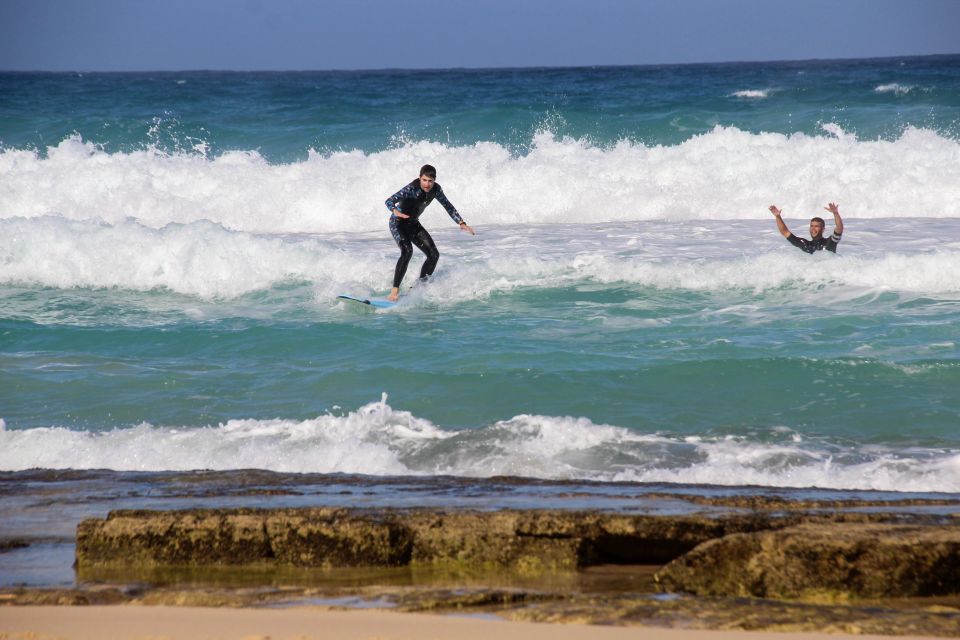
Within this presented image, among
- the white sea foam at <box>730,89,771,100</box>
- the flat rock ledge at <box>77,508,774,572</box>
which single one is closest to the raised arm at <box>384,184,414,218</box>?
the flat rock ledge at <box>77,508,774,572</box>

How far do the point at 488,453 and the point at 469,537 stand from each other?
2834 mm

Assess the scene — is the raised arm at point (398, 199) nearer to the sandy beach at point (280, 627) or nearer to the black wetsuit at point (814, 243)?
the black wetsuit at point (814, 243)

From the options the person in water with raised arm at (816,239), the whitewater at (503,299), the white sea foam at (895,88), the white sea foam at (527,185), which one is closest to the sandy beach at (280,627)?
the whitewater at (503,299)

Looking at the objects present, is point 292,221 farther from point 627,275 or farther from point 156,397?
point 156,397

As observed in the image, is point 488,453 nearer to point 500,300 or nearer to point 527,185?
point 500,300

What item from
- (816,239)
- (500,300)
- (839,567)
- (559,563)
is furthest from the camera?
(816,239)

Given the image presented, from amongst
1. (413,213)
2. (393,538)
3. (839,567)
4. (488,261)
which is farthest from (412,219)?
(839,567)

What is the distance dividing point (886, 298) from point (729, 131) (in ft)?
44.7

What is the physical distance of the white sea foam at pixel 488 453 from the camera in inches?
257

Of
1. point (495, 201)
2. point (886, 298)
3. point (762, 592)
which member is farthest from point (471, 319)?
point (495, 201)

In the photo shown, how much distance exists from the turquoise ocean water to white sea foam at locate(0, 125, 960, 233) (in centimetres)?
7

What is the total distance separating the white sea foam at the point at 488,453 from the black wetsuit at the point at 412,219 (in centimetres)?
469

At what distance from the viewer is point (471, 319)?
38.5 ft

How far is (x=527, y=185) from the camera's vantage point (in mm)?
21453
